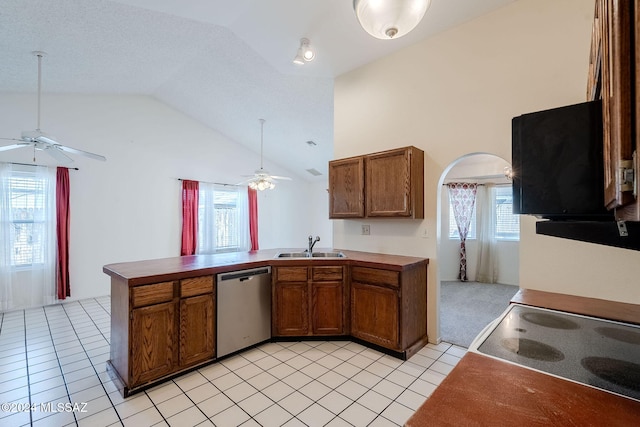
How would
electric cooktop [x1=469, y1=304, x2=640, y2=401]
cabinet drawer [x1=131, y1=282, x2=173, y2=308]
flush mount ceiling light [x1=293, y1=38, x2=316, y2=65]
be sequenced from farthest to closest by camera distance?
1. flush mount ceiling light [x1=293, y1=38, x2=316, y2=65]
2. cabinet drawer [x1=131, y1=282, x2=173, y2=308]
3. electric cooktop [x1=469, y1=304, x2=640, y2=401]

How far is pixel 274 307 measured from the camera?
9.96 feet

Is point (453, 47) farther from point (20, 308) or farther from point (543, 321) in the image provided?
point (20, 308)

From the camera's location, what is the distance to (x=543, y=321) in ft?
4.75

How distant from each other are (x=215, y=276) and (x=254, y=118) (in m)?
3.66

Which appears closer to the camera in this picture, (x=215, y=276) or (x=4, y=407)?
(x=4, y=407)


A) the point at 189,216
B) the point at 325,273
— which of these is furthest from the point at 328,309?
the point at 189,216

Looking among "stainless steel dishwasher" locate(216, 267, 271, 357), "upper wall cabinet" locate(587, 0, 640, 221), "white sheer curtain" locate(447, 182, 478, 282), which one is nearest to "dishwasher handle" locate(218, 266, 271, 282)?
"stainless steel dishwasher" locate(216, 267, 271, 357)

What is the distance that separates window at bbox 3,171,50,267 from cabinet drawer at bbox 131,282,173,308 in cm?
348

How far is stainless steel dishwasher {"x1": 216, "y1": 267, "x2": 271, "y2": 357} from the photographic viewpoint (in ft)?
8.71

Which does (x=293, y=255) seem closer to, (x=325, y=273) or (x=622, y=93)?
(x=325, y=273)

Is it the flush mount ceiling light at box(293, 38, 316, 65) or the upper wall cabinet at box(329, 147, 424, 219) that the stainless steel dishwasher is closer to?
the upper wall cabinet at box(329, 147, 424, 219)

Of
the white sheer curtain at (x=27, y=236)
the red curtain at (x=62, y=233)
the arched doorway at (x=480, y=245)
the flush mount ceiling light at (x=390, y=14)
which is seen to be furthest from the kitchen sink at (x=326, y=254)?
the white sheer curtain at (x=27, y=236)

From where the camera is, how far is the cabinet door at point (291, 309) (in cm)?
304

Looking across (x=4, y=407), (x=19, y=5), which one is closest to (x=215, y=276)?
(x=4, y=407)
